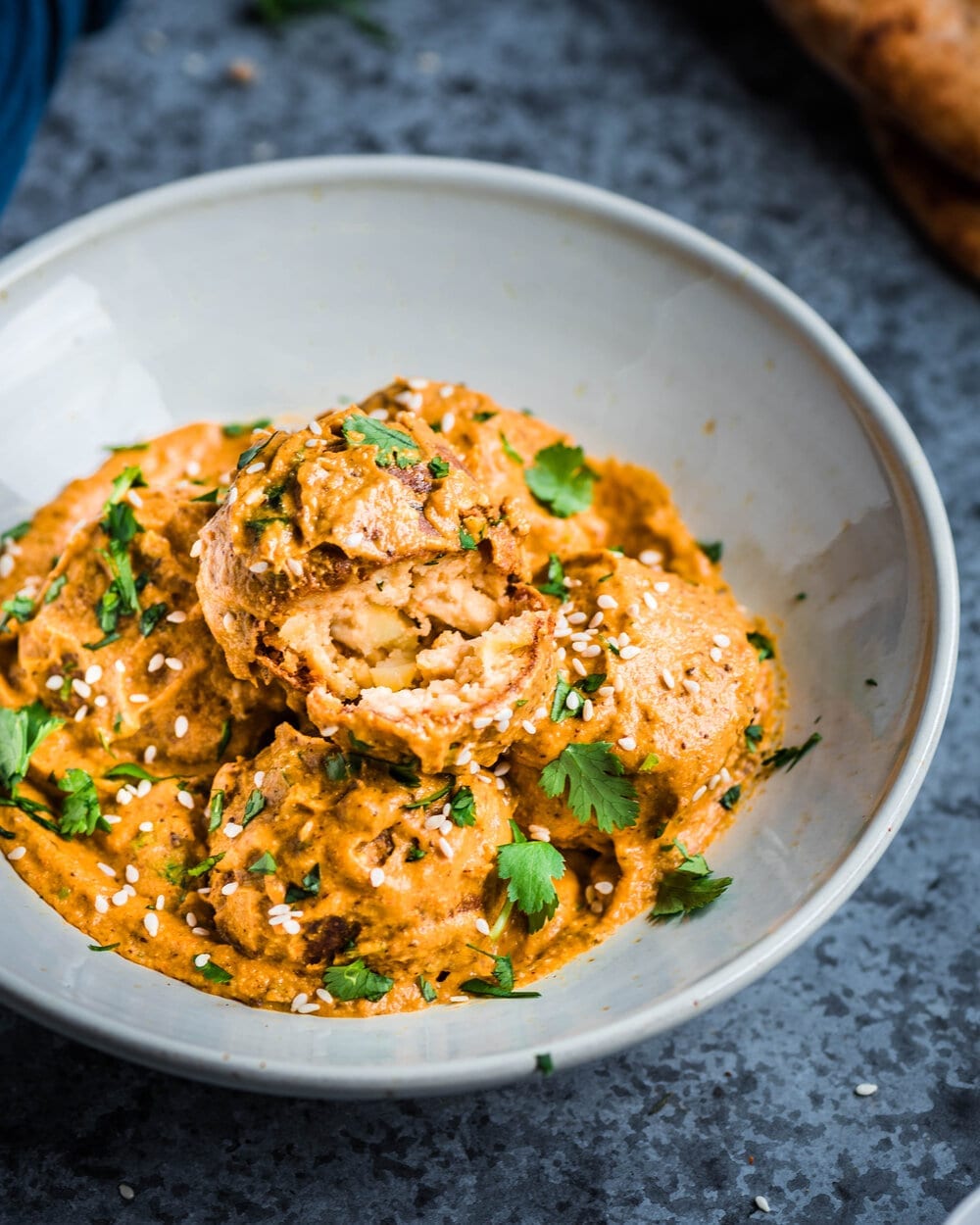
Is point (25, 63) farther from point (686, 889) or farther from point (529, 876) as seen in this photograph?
point (686, 889)

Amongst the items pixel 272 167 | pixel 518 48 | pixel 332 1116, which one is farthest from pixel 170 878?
pixel 518 48

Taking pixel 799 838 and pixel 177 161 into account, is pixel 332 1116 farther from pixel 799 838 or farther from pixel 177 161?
pixel 177 161

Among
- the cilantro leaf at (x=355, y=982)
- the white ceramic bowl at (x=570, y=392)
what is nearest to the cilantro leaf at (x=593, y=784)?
the white ceramic bowl at (x=570, y=392)

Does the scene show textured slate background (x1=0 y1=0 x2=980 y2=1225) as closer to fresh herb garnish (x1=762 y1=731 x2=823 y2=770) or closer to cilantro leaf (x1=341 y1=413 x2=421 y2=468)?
fresh herb garnish (x1=762 y1=731 x2=823 y2=770)

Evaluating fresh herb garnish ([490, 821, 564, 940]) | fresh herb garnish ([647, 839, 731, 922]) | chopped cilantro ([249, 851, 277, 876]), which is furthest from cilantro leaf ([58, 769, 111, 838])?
fresh herb garnish ([647, 839, 731, 922])

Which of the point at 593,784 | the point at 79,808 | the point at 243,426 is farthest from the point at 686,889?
the point at 243,426
